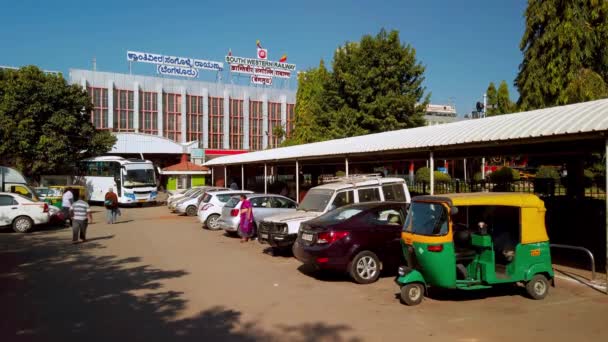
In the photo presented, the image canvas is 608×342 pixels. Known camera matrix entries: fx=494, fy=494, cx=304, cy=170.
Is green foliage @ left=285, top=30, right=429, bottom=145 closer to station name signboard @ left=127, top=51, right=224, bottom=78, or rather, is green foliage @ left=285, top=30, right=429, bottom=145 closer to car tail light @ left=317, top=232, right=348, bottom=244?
car tail light @ left=317, top=232, right=348, bottom=244

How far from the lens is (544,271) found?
812cm

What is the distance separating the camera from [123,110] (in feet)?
202

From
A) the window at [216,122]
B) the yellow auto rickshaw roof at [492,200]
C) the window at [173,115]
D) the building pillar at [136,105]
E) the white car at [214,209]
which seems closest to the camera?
the yellow auto rickshaw roof at [492,200]

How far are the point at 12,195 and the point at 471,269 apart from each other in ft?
58.7

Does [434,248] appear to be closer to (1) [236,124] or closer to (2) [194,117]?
(2) [194,117]

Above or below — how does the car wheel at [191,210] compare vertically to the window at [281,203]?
below

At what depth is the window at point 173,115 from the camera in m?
64.5

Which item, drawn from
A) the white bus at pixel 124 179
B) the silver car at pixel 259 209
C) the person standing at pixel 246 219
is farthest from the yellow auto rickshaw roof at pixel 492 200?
the white bus at pixel 124 179

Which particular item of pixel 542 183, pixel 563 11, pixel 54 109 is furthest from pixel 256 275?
pixel 54 109

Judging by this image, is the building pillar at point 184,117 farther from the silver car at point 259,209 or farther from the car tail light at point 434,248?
the car tail light at point 434,248

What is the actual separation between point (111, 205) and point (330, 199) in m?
14.2

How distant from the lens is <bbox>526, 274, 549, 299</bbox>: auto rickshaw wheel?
26.5 ft


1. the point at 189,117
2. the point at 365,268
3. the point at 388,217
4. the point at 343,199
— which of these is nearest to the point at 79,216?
the point at 343,199

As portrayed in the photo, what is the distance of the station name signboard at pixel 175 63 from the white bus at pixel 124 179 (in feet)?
95.0
